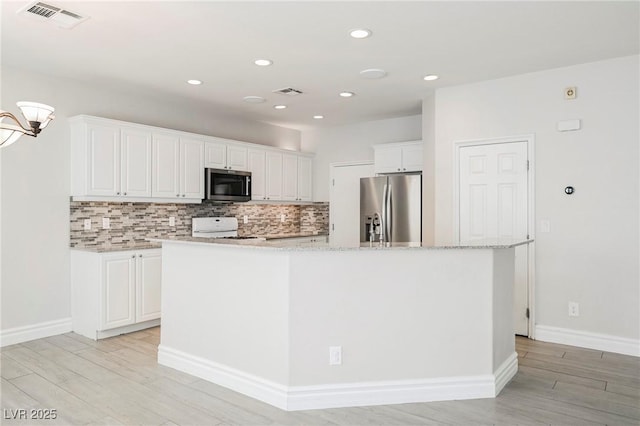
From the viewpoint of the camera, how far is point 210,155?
5551 millimetres

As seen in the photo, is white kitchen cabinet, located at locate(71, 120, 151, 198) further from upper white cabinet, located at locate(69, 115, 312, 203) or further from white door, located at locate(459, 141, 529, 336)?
white door, located at locate(459, 141, 529, 336)

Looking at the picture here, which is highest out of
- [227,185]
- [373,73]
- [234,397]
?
[373,73]

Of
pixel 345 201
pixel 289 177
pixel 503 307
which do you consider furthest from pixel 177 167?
pixel 503 307

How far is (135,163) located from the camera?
4711mm

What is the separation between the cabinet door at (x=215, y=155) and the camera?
18.1 ft

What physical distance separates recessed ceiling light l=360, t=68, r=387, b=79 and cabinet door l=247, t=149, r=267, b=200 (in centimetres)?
232

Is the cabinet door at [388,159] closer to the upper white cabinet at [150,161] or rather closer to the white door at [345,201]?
the white door at [345,201]

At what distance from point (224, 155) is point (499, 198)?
3.37m

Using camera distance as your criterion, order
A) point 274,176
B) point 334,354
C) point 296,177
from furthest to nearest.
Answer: point 296,177 < point 274,176 < point 334,354

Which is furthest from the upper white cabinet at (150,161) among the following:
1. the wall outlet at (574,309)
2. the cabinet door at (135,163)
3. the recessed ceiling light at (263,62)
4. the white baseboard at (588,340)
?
the wall outlet at (574,309)

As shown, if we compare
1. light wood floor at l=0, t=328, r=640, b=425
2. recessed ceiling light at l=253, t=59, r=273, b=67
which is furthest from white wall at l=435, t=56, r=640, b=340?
recessed ceiling light at l=253, t=59, r=273, b=67

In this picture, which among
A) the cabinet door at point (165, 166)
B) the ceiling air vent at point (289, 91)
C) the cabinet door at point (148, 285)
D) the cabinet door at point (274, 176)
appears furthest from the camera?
the cabinet door at point (274, 176)

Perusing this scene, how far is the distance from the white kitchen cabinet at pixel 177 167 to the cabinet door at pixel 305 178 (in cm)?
189

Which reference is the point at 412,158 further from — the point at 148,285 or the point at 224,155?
the point at 148,285
